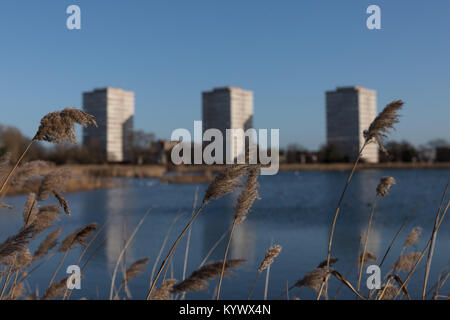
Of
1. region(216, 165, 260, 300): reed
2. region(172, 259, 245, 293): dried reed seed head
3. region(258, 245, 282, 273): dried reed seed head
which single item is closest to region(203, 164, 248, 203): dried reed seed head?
region(216, 165, 260, 300): reed

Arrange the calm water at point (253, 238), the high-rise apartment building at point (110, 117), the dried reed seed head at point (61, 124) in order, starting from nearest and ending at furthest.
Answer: the dried reed seed head at point (61, 124)
the calm water at point (253, 238)
the high-rise apartment building at point (110, 117)

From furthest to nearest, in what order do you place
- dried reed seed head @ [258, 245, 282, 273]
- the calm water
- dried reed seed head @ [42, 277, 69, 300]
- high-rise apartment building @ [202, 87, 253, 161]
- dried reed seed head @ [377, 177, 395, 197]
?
1. high-rise apartment building @ [202, 87, 253, 161]
2. the calm water
3. dried reed seed head @ [42, 277, 69, 300]
4. dried reed seed head @ [377, 177, 395, 197]
5. dried reed seed head @ [258, 245, 282, 273]

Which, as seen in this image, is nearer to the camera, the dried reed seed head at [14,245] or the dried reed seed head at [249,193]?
the dried reed seed head at [14,245]

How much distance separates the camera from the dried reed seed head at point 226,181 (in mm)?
1406

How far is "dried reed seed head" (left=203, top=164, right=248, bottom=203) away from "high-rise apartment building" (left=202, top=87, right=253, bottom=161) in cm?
10424

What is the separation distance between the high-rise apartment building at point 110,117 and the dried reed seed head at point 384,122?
97.1 meters

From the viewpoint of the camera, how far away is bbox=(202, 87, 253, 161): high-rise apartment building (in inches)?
4272

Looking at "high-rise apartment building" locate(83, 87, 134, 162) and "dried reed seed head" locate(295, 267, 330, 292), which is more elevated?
"high-rise apartment building" locate(83, 87, 134, 162)

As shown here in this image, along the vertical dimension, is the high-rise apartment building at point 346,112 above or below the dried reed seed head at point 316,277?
above

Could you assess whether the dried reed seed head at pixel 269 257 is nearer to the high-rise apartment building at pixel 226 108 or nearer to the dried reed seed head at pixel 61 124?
the dried reed seed head at pixel 61 124

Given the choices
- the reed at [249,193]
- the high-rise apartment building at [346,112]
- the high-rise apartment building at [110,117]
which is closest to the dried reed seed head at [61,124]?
the reed at [249,193]

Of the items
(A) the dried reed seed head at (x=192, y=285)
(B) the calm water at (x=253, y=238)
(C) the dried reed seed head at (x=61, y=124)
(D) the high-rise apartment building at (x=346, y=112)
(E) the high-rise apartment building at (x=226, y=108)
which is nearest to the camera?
(C) the dried reed seed head at (x=61, y=124)

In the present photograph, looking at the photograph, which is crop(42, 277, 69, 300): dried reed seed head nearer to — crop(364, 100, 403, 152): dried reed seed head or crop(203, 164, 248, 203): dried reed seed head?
crop(203, 164, 248, 203): dried reed seed head
